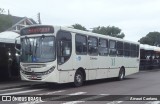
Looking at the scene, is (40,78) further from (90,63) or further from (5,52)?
(5,52)

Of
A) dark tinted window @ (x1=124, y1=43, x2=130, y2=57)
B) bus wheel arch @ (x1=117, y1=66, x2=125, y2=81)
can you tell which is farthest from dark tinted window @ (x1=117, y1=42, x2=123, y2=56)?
bus wheel arch @ (x1=117, y1=66, x2=125, y2=81)

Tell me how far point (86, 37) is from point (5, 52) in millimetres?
5148

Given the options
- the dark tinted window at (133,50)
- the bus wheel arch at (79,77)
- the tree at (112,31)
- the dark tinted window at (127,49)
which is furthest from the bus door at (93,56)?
the tree at (112,31)

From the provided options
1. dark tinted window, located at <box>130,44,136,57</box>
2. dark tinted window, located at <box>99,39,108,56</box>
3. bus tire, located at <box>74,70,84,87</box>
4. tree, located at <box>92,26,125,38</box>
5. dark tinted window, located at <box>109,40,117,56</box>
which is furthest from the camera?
tree, located at <box>92,26,125,38</box>

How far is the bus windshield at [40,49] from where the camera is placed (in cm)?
1576

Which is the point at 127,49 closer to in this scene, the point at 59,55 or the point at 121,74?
the point at 121,74

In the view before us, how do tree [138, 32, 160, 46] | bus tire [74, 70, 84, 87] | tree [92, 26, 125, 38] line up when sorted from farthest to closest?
tree [138, 32, 160, 46] → tree [92, 26, 125, 38] → bus tire [74, 70, 84, 87]

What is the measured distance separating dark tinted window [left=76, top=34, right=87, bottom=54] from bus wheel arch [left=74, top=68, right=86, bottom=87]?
0.97 meters

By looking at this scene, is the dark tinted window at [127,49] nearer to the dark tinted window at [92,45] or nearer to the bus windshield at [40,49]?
the dark tinted window at [92,45]

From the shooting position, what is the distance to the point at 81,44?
1798 centimetres

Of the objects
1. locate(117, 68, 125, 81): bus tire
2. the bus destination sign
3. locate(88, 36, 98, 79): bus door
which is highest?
the bus destination sign

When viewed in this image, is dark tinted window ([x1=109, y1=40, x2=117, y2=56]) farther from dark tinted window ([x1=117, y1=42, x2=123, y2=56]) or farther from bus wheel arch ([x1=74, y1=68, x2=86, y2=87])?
bus wheel arch ([x1=74, y1=68, x2=86, y2=87])

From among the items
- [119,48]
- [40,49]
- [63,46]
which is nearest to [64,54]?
[63,46]

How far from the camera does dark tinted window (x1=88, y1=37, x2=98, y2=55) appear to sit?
746 inches
